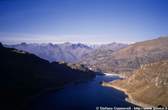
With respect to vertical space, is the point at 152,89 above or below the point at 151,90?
above

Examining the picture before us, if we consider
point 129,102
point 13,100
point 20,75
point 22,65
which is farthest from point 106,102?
point 22,65

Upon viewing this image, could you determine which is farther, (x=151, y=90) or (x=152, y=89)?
(x=152, y=89)

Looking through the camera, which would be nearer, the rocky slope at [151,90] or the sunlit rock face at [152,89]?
the rocky slope at [151,90]

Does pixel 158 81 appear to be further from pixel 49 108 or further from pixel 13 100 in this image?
pixel 13 100

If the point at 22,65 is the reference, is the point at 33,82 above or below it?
below

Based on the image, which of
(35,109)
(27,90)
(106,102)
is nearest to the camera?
(35,109)

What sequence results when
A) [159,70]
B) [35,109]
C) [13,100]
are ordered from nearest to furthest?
[35,109] → [13,100] → [159,70]

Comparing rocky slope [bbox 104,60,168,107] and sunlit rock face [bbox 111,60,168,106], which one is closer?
rocky slope [bbox 104,60,168,107]

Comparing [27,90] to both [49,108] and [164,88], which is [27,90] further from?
[164,88]

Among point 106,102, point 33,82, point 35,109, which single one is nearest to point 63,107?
point 35,109

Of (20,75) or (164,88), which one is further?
(20,75)
